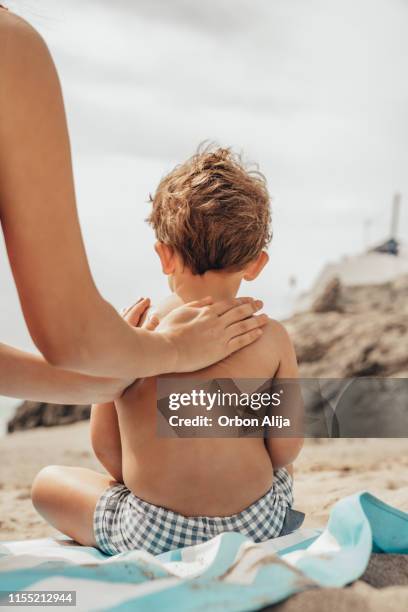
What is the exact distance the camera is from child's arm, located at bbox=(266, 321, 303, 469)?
220 cm

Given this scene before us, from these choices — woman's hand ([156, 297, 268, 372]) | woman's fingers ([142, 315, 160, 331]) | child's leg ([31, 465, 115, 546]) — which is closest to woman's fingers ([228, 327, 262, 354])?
woman's hand ([156, 297, 268, 372])

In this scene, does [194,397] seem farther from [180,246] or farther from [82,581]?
[82,581]

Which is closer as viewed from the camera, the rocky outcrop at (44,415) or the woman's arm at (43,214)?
the woman's arm at (43,214)

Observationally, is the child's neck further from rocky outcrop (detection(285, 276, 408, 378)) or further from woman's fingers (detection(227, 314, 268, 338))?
rocky outcrop (detection(285, 276, 408, 378))

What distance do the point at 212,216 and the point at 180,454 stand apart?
2.36ft

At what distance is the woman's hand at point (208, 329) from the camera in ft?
6.11

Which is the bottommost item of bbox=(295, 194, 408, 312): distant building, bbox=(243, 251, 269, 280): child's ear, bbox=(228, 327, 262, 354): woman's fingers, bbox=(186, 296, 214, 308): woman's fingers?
bbox=(228, 327, 262, 354): woman's fingers

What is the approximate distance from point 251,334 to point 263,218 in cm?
43

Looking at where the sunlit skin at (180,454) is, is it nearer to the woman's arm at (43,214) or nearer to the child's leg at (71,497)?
the child's leg at (71,497)

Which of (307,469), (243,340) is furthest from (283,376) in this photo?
(307,469)

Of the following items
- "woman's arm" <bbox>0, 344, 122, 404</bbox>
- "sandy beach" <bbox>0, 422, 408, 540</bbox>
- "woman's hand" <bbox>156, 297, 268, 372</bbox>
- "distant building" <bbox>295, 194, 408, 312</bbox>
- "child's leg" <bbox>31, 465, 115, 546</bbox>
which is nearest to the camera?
"woman's hand" <bbox>156, 297, 268, 372</bbox>

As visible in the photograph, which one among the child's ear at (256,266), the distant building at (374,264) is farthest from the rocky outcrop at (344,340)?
the distant building at (374,264)

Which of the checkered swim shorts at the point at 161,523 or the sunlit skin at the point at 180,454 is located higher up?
the sunlit skin at the point at 180,454

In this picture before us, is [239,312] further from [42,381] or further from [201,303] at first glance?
[42,381]
